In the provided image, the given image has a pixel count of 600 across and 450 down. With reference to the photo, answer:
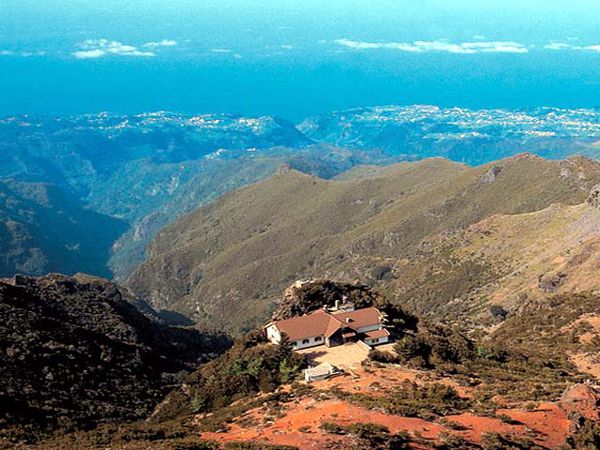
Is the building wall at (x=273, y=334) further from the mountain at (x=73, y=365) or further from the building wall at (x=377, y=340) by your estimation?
the mountain at (x=73, y=365)

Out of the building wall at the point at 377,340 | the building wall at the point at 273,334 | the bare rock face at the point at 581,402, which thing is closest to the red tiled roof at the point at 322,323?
the building wall at the point at 273,334

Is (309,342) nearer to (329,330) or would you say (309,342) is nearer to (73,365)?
(329,330)

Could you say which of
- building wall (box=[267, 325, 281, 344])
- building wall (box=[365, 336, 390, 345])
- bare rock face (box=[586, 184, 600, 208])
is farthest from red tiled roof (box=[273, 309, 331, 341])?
bare rock face (box=[586, 184, 600, 208])

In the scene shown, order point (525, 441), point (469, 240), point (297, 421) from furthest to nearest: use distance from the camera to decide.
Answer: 1. point (469, 240)
2. point (297, 421)
3. point (525, 441)

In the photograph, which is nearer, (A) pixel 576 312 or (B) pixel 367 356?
(B) pixel 367 356

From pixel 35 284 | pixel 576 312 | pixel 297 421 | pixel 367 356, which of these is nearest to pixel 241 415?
pixel 297 421

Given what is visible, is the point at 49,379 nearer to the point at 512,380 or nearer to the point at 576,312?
the point at 512,380
